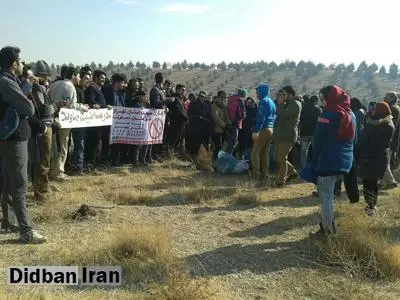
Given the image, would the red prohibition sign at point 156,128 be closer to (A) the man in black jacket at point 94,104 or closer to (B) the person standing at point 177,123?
(B) the person standing at point 177,123

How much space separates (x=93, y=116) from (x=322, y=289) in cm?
640

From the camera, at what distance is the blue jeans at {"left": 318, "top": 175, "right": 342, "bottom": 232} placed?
5.94m

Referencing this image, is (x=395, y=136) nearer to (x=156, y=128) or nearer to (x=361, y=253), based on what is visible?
(x=156, y=128)

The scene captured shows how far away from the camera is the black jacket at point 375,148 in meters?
7.74

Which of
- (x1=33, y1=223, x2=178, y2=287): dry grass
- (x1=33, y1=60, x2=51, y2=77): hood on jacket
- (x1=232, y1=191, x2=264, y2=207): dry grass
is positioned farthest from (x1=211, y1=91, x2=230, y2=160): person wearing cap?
(x1=33, y1=223, x2=178, y2=287): dry grass

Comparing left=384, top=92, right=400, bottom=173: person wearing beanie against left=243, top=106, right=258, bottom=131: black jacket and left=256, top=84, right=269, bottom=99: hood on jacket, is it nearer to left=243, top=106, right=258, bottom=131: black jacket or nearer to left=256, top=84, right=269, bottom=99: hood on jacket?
left=256, top=84, right=269, bottom=99: hood on jacket

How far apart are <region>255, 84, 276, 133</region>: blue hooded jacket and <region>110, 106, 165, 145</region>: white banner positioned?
3031 millimetres

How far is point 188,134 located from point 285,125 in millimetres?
3672

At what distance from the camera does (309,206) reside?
328 inches

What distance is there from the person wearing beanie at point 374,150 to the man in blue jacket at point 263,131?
216 centimetres

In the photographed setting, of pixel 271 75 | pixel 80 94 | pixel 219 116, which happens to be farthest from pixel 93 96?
pixel 271 75

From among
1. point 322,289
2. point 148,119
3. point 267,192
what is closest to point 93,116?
point 148,119

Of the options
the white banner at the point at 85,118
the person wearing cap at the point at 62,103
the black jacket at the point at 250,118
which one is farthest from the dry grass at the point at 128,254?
the black jacket at the point at 250,118

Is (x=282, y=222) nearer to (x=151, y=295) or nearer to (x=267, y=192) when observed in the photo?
(x=267, y=192)
